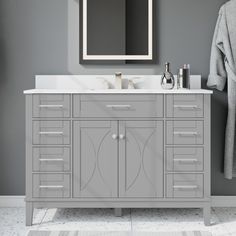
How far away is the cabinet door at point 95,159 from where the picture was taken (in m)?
3.20

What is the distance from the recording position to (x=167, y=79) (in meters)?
3.53

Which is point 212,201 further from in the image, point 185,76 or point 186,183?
point 185,76

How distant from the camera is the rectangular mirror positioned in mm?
3650

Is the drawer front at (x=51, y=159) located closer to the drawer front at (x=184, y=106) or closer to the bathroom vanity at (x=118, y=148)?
the bathroom vanity at (x=118, y=148)

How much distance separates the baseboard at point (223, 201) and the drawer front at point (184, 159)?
0.65m

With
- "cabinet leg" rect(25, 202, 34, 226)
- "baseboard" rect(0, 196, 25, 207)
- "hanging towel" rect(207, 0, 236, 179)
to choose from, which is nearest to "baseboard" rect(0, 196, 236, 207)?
"baseboard" rect(0, 196, 25, 207)

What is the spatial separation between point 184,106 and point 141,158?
0.46 m

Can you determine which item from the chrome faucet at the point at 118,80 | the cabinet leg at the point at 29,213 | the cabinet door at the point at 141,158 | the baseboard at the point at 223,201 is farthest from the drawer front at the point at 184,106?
the cabinet leg at the point at 29,213

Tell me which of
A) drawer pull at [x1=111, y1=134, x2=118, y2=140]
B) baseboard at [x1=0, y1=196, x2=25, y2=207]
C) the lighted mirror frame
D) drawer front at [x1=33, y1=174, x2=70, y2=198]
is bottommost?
baseboard at [x1=0, y1=196, x2=25, y2=207]

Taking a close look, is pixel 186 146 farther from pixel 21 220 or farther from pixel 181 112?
pixel 21 220

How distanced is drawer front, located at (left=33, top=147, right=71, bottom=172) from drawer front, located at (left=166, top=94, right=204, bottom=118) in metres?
0.75

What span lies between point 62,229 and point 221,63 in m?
1.70

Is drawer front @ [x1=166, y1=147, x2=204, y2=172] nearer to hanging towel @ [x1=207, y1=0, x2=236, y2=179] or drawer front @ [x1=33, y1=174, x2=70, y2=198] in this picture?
hanging towel @ [x1=207, y1=0, x2=236, y2=179]

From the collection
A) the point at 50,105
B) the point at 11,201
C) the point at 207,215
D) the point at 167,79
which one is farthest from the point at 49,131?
the point at 207,215
